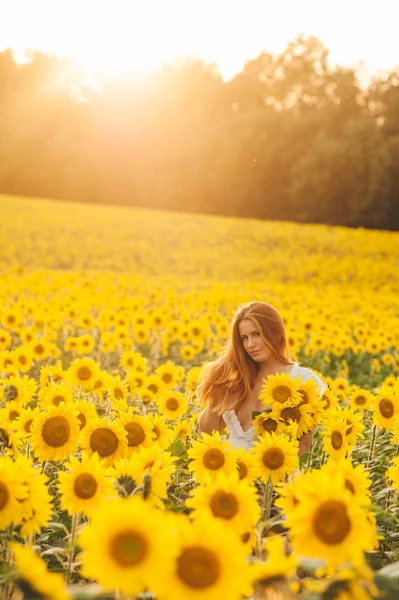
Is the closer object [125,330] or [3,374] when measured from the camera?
[3,374]

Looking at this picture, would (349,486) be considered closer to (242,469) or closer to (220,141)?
(242,469)

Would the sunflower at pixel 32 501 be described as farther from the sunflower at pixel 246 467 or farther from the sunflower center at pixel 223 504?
the sunflower at pixel 246 467

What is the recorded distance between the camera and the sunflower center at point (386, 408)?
14.3 feet

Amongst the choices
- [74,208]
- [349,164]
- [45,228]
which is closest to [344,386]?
[45,228]

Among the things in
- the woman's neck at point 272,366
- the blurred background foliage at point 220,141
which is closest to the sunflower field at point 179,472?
the woman's neck at point 272,366

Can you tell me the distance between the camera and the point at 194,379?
568 cm

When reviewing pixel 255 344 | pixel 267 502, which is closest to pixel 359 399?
pixel 255 344

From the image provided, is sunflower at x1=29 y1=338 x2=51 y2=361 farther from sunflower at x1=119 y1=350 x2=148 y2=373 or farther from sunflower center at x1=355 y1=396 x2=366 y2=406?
sunflower center at x1=355 y1=396 x2=366 y2=406

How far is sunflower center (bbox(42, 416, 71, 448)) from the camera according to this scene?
3.60m

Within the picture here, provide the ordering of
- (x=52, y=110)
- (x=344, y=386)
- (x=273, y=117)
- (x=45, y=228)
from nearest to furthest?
1. (x=344, y=386)
2. (x=45, y=228)
3. (x=273, y=117)
4. (x=52, y=110)

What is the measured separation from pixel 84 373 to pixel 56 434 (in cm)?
200

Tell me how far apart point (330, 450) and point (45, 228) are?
2429 cm

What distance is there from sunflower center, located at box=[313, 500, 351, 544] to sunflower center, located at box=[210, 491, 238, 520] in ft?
1.31

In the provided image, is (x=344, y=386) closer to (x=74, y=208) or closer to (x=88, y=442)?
(x=88, y=442)
